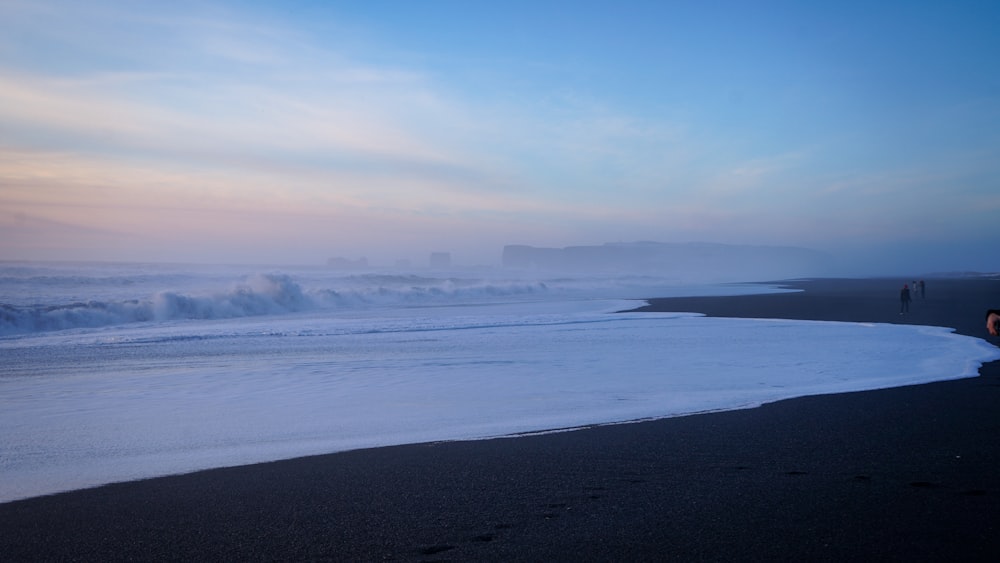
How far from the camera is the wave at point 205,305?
76.2 feet

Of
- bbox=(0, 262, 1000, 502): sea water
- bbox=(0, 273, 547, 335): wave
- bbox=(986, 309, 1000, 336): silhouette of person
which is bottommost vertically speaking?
bbox=(0, 262, 1000, 502): sea water

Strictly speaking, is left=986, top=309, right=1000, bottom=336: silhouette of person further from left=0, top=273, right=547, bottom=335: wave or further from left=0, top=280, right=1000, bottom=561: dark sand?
left=0, top=273, right=547, bottom=335: wave

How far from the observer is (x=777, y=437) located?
740cm

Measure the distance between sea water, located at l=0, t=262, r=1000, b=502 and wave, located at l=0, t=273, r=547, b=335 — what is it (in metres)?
0.15

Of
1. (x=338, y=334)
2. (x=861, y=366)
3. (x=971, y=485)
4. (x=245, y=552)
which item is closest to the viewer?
(x=245, y=552)

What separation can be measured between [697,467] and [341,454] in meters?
3.49

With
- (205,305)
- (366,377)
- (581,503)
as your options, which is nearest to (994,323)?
(581,503)

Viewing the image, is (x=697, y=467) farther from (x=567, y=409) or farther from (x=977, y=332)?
(x=977, y=332)

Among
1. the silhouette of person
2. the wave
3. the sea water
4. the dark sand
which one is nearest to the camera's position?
the silhouette of person

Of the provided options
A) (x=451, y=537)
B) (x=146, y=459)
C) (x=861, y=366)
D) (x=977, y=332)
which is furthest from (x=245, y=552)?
(x=977, y=332)

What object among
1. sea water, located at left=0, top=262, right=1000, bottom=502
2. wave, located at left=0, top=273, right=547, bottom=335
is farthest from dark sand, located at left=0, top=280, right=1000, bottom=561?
wave, located at left=0, top=273, right=547, bottom=335

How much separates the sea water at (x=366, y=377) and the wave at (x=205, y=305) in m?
0.15

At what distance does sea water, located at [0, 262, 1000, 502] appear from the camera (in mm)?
7664

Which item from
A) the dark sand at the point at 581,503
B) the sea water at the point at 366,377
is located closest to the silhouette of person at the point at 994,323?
the dark sand at the point at 581,503
